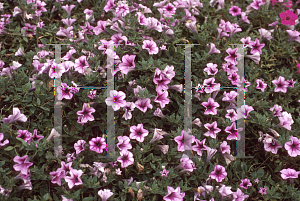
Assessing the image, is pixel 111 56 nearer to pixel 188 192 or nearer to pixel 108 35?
pixel 108 35

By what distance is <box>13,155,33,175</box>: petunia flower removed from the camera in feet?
9.19

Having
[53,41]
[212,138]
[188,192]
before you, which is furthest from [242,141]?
[53,41]

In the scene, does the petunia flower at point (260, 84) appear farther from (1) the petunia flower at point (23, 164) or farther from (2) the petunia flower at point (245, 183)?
(1) the petunia flower at point (23, 164)

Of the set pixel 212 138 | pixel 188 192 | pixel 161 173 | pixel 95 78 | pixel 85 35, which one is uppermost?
pixel 85 35

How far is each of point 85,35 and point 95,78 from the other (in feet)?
2.36

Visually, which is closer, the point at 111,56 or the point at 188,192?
the point at 188,192

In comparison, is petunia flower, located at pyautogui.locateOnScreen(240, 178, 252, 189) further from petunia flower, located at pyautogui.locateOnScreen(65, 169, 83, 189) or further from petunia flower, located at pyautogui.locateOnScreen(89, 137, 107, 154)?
petunia flower, located at pyautogui.locateOnScreen(65, 169, 83, 189)

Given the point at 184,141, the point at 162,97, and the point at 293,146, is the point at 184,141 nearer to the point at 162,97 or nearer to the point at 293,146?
the point at 162,97

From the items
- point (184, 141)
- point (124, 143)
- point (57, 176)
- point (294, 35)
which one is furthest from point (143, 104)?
point (294, 35)

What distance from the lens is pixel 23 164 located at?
2848mm

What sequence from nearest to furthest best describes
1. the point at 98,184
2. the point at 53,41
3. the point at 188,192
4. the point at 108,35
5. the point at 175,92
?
the point at 98,184 → the point at 188,192 → the point at 175,92 → the point at 108,35 → the point at 53,41

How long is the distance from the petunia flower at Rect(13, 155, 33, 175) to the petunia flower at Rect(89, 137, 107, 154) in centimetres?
59

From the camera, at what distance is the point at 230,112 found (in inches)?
129

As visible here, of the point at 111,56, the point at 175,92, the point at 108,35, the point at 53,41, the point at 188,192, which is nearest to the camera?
the point at 188,192
